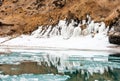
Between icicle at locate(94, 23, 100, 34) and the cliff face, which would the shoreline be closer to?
icicle at locate(94, 23, 100, 34)

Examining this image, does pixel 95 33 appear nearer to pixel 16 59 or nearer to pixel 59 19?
pixel 59 19

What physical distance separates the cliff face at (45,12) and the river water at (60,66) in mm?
13113

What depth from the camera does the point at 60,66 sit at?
34594 millimetres

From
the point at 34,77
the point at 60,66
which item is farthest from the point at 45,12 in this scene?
the point at 34,77

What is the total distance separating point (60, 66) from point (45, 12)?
2651cm

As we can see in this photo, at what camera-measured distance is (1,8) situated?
6462 centimetres

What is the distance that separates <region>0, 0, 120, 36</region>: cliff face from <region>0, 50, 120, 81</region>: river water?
13113 mm

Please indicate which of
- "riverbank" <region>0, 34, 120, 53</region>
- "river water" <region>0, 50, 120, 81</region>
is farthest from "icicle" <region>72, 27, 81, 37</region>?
"river water" <region>0, 50, 120, 81</region>

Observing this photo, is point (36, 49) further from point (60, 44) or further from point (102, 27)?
point (102, 27)

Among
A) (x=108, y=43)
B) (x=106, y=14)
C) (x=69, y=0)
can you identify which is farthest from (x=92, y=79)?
(x=69, y=0)

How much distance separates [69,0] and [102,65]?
1053 inches

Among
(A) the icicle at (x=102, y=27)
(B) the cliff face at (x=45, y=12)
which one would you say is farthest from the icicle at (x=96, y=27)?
(B) the cliff face at (x=45, y=12)

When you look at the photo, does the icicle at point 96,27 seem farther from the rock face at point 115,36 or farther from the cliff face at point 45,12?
the rock face at point 115,36

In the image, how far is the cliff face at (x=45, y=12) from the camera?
57.0 metres
